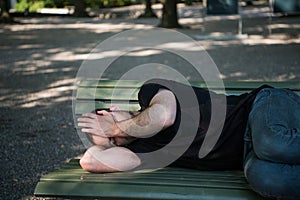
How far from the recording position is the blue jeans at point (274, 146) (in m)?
2.26

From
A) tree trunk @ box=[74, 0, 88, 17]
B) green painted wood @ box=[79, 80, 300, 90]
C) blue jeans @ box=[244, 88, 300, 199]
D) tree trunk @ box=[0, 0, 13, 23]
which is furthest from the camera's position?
tree trunk @ box=[74, 0, 88, 17]

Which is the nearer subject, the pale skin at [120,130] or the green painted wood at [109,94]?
the pale skin at [120,130]

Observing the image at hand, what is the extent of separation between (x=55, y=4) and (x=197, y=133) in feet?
68.3

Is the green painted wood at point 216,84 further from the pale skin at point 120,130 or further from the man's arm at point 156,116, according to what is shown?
the man's arm at point 156,116

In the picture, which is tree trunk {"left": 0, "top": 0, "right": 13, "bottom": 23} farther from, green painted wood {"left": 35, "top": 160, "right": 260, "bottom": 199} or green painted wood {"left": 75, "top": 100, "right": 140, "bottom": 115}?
green painted wood {"left": 35, "top": 160, "right": 260, "bottom": 199}

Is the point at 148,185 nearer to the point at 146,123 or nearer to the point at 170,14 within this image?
the point at 146,123

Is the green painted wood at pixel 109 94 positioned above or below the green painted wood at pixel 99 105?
above

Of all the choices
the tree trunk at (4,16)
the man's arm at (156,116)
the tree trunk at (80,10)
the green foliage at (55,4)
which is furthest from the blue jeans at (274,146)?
the green foliage at (55,4)

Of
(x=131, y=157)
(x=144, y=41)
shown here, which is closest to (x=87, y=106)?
(x=131, y=157)

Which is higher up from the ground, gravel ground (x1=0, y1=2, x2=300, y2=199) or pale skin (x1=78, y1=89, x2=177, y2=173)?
pale skin (x1=78, y1=89, x2=177, y2=173)

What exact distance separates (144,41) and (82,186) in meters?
9.48

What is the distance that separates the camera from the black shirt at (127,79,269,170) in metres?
2.73

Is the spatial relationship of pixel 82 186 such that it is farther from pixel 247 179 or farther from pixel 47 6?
pixel 47 6

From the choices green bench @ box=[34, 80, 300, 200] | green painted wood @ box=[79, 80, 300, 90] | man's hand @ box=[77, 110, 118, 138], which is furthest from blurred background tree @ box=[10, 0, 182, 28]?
green bench @ box=[34, 80, 300, 200]
